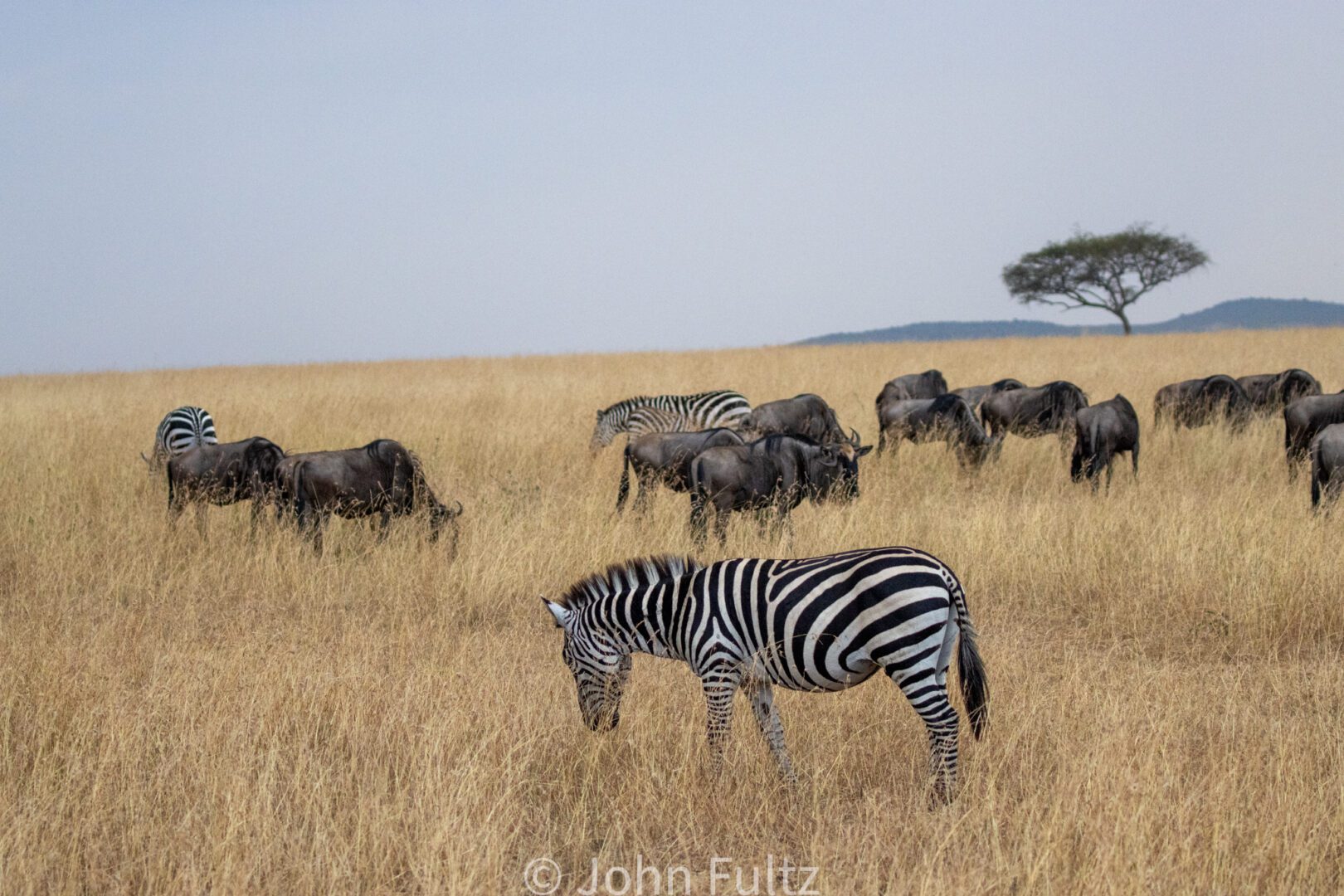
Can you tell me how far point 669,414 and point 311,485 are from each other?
6.84 meters

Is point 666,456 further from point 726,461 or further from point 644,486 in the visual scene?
point 726,461

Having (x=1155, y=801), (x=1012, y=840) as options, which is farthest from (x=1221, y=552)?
(x=1012, y=840)

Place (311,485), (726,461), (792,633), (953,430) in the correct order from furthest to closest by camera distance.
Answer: (953,430), (726,461), (311,485), (792,633)

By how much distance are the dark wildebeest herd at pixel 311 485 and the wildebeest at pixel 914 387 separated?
835 centimetres

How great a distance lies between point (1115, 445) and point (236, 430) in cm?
1239

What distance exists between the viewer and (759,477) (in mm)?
8469

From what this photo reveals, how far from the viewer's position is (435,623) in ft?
21.5

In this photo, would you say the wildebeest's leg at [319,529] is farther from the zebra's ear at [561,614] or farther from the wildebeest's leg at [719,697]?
the wildebeest's leg at [719,697]

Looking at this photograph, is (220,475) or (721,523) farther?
(220,475)

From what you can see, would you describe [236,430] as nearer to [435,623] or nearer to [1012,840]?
[435,623]

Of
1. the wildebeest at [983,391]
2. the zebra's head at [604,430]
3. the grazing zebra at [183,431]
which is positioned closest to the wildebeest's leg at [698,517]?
the zebra's head at [604,430]

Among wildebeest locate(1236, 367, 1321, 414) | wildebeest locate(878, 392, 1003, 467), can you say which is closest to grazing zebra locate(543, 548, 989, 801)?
wildebeest locate(878, 392, 1003, 467)

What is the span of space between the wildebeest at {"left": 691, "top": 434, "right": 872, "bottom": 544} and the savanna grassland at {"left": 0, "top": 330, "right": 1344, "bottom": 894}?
0.25 metres

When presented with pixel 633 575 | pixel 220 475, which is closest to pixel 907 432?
pixel 220 475
